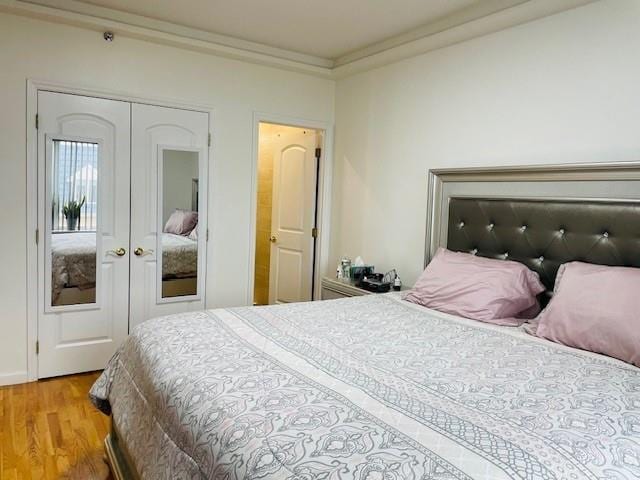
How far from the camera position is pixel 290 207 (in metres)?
4.84

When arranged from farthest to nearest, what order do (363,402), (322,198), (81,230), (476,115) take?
(322,198)
(81,230)
(476,115)
(363,402)

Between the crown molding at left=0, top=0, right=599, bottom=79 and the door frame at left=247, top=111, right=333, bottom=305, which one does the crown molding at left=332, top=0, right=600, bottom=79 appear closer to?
the crown molding at left=0, top=0, right=599, bottom=79

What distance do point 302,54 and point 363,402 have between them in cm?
340

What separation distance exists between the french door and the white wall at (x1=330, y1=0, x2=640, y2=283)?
1.32 m

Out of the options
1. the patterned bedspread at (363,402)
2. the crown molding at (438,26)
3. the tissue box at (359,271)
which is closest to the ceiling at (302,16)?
the crown molding at (438,26)

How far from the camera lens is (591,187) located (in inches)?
94.6

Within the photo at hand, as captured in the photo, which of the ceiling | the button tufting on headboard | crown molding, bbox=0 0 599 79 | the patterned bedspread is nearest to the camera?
the patterned bedspread

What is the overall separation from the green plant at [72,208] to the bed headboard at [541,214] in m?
2.45

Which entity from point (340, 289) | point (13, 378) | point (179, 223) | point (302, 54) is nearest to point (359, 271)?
point (340, 289)

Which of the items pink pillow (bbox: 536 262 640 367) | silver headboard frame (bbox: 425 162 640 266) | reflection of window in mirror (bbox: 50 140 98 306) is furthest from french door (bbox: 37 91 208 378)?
pink pillow (bbox: 536 262 640 367)

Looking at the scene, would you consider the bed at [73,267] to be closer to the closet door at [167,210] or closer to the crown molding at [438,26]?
the closet door at [167,210]

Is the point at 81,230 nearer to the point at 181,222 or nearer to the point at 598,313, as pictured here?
the point at 181,222

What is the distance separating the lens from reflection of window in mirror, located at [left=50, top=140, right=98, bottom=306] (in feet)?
10.8

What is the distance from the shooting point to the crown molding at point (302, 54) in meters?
2.81
